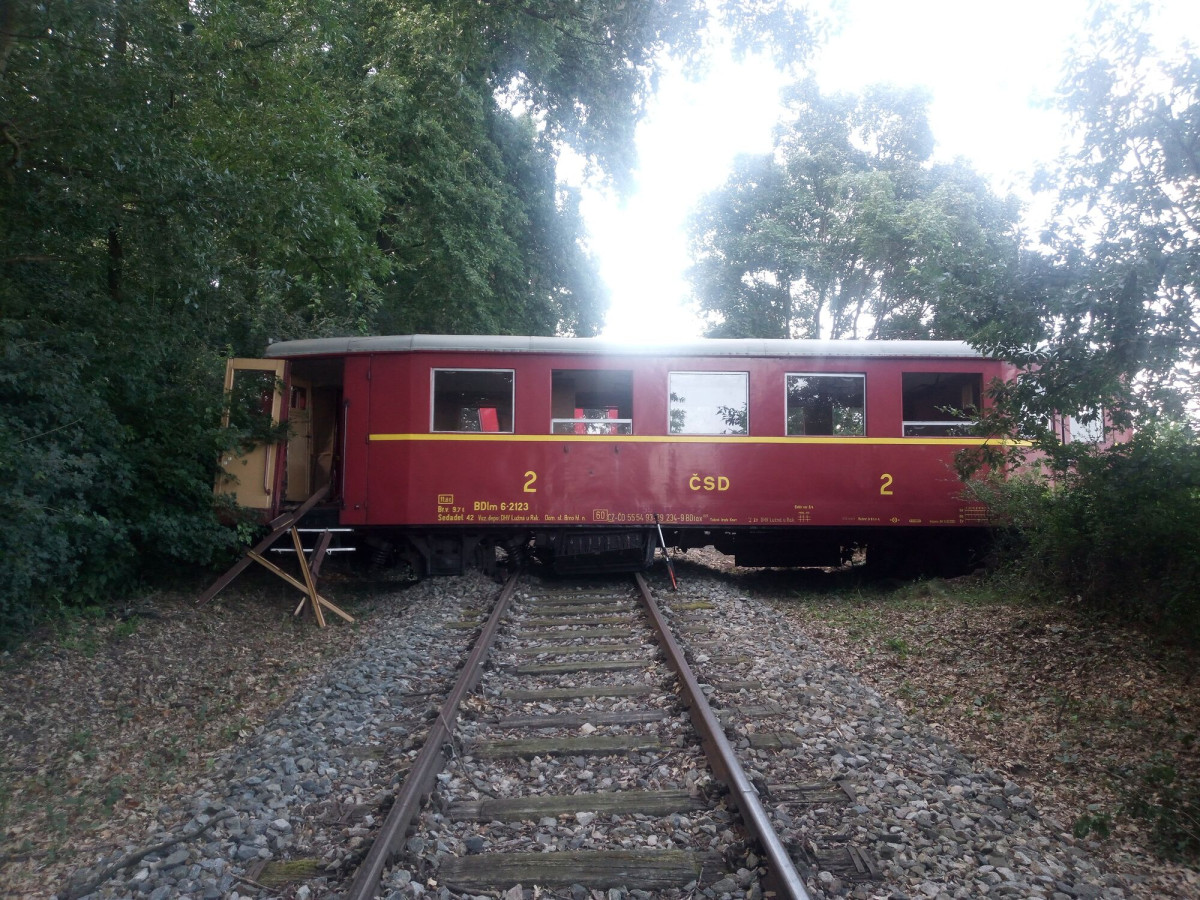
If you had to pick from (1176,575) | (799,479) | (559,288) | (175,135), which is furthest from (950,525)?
(559,288)

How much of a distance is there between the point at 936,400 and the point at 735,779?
7.11 meters

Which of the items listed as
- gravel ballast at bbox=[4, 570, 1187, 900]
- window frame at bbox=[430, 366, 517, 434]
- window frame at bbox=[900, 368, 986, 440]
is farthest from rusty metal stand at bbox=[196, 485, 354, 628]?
window frame at bbox=[900, 368, 986, 440]

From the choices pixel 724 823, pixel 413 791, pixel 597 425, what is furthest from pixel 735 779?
pixel 597 425

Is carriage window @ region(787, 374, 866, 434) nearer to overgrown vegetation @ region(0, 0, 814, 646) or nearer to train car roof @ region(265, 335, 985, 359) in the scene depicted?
train car roof @ region(265, 335, 985, 359)

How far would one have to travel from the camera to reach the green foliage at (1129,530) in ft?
16.3

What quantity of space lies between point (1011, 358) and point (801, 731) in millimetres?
2448

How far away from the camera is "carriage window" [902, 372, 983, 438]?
9.45 meters

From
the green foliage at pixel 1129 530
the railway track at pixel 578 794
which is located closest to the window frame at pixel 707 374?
the green foliage at pixel 1129 530

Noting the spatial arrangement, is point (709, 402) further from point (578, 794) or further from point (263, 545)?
point (578, 794)

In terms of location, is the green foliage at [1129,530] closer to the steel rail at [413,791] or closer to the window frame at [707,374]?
the window frame at [707,374]

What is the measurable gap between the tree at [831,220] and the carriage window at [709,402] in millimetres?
11943

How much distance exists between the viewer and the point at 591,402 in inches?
381

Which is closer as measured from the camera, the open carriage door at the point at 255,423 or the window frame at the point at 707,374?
the open carriage door at the point at 255,423

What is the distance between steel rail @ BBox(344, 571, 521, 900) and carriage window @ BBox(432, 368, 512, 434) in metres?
3.89
